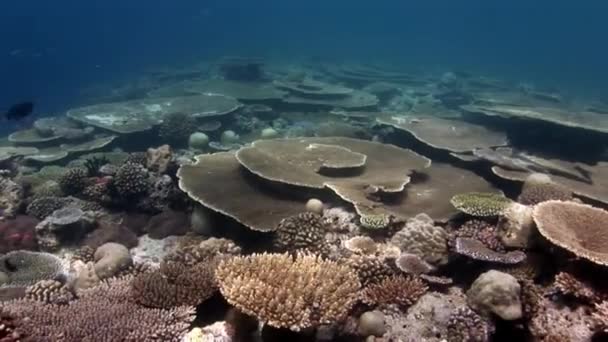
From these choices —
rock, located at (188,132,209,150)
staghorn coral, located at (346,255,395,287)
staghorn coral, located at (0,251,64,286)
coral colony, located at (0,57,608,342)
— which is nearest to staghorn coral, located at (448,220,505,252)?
coral colony, located at (0,57,608,342)

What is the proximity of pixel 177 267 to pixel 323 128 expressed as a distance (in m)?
8.95

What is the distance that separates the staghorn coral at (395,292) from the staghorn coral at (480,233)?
96cm

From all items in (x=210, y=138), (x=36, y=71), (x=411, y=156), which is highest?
(x=411, y=156)

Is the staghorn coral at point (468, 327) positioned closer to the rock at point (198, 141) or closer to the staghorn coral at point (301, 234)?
the staghorn coral at point (301, 234)

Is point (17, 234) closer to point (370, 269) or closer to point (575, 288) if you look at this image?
point (370, 269)

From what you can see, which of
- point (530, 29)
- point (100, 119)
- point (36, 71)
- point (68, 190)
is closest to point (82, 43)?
point (36, 71)

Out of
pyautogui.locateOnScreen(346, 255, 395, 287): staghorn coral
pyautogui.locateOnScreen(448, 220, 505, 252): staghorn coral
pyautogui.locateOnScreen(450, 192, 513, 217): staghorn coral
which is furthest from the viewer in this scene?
pyautogui.locateOnScreen(450, 192, 513, 217): staghorn coral

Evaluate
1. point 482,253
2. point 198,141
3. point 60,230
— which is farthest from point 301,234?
point 198,141

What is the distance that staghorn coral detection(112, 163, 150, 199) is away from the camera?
8.39 meters

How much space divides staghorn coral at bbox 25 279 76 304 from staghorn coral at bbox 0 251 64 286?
556 mm

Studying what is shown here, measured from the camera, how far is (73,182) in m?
9.05

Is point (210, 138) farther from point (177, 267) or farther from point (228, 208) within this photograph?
point (177, 267)

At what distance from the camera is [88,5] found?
15788 cm

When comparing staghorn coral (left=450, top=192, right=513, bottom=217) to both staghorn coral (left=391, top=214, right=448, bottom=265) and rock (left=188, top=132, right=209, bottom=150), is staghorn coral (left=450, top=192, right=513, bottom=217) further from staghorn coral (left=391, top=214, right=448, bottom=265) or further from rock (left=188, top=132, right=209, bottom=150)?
rock (left=188, top=132, right=209, bottom=150)
